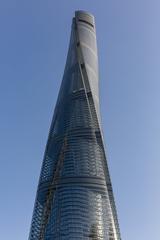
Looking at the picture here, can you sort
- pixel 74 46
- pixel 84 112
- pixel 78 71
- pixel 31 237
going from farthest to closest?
pixel 74 46 → pixel 78 71 → pixel 84 112 → pixel 31 237

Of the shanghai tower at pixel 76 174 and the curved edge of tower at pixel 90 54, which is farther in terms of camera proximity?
the curved edge of tower at pixel 90 54

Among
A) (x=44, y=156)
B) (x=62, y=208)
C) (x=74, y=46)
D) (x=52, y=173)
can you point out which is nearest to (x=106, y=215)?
(x=62, y=208)

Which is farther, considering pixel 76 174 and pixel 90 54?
pixel 90 54

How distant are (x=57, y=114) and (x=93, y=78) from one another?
14.9 metres

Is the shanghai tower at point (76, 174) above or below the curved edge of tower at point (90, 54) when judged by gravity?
below

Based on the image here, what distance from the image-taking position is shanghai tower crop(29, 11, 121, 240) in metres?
89.8

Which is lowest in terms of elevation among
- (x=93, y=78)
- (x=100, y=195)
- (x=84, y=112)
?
(x=100, y=195)

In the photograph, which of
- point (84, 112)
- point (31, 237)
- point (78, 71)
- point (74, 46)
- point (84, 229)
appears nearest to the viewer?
point (84, 229)

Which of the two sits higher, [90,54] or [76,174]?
[90,54]

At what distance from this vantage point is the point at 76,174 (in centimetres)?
9581

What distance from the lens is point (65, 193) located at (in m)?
93.7

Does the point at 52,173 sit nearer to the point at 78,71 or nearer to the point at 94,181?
the point at 94,181

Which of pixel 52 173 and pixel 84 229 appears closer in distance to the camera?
pixel 84 229

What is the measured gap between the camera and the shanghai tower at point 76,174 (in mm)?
89750
